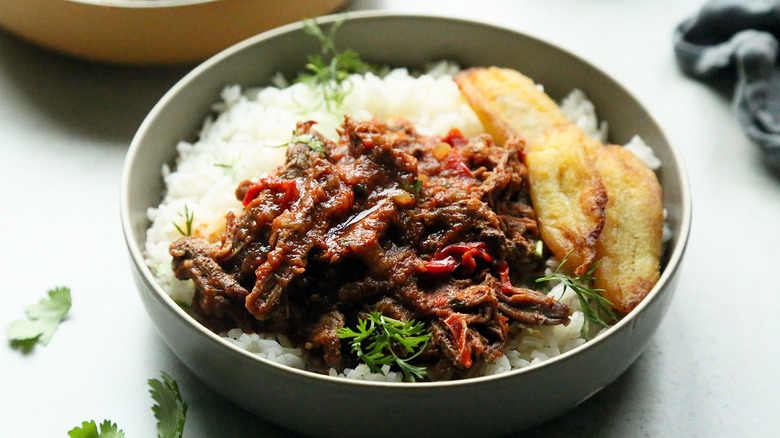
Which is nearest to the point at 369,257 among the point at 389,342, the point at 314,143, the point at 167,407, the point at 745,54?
the point at 389,342

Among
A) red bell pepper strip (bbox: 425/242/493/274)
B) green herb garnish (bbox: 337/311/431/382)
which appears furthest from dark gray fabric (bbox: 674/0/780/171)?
green herb garnish (bbox: 337/311/431/382)

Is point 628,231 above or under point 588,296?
above

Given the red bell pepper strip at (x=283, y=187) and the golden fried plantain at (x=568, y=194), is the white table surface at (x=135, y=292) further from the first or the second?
the red bell pepper strip at (x=283, y=187)

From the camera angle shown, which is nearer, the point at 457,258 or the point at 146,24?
the point at 457,258

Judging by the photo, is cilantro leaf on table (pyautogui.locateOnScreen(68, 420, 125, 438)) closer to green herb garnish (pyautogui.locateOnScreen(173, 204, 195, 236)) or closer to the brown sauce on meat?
the brown sauce on meat

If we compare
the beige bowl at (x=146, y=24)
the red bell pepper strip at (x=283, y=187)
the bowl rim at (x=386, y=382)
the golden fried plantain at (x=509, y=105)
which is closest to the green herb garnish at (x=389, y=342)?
the bowl rim at (x=386, y=382)

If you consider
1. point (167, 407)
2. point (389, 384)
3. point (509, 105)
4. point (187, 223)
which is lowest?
point (167, 407)

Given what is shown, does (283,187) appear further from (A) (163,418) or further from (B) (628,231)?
(B) (628,231)
